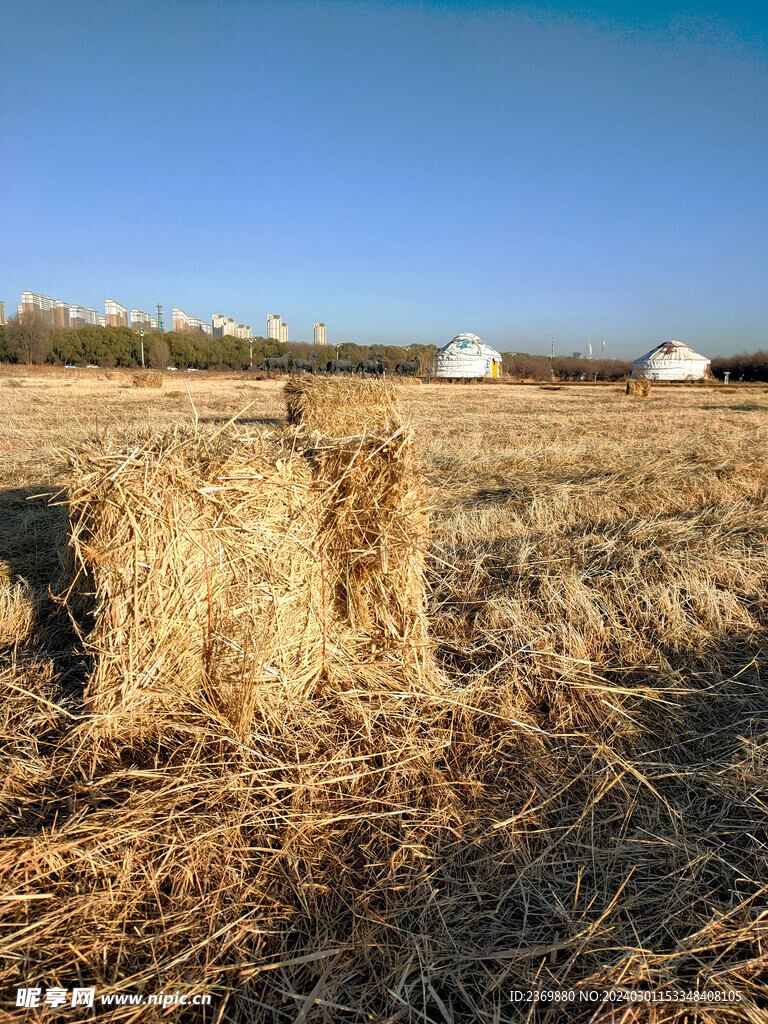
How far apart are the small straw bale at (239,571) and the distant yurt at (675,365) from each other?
59.0 m

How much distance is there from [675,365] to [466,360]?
20207 millimetres

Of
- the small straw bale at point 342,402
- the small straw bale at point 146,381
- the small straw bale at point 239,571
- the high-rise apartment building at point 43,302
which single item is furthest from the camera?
the high-rise apartment building at point 43,302

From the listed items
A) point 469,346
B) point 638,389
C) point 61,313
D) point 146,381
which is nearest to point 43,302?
point 61,313

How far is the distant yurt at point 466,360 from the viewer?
55.0 metres

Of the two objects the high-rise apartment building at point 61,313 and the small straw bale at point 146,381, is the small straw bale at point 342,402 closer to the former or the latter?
the small straw bale at point 146,381

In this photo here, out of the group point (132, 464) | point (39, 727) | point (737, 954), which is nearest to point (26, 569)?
point (39, 727)

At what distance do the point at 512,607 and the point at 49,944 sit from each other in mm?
2784

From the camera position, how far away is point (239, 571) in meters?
2.71

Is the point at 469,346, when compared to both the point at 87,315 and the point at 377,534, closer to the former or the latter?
the point at 377,534

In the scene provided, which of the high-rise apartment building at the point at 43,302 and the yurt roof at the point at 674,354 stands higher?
the high-rise apartment building at the point at 43,302

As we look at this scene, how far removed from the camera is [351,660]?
3053 millimetres

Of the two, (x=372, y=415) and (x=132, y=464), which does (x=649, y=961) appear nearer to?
(x=132, y=464)

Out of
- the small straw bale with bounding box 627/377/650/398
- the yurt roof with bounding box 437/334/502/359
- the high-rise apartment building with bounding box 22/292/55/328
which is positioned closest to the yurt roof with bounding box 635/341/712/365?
the yurt roof with bounding box 437/334/502/359

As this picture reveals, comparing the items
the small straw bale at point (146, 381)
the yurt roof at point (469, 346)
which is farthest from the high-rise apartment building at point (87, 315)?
the small straw bale at point (146, 381)
